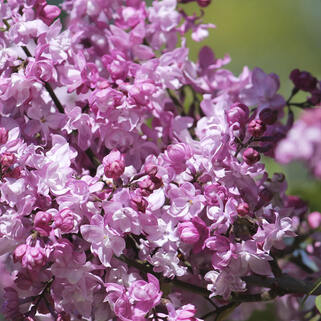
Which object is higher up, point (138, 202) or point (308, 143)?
point (308, 143)

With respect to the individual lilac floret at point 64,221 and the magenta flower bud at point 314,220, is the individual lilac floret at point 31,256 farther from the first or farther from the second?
the magenta flower bud at point 314,220

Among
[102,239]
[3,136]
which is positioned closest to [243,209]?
[102,239]

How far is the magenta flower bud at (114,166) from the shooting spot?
0.64m

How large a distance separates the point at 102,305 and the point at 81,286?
0.04 metres

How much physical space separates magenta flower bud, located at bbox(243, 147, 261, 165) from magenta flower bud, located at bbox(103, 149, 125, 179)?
115mm

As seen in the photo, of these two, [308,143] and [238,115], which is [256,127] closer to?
[238,115]

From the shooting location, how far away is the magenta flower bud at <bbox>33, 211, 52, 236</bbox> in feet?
2.03

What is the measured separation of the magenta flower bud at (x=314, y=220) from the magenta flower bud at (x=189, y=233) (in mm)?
293

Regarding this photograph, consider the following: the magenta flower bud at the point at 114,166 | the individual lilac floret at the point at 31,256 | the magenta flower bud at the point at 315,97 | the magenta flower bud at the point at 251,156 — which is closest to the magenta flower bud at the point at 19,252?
the individual lilac floret at the point at 31,256

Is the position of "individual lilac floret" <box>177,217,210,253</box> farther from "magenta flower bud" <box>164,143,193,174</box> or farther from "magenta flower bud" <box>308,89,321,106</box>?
"magenta flower bud" <box>308,89,321,106</box>

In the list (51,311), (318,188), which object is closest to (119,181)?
(51,311)

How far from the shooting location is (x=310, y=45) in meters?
4.18

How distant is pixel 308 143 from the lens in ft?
1.66

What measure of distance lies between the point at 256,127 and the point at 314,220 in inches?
11.2
